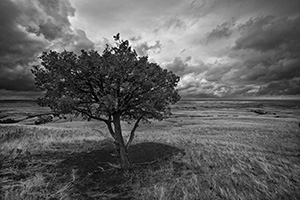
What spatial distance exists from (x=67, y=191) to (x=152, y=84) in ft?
24.8

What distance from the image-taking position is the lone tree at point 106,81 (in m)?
9.55

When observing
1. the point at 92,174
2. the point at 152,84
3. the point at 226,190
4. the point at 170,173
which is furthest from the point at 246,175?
the point at 92,174

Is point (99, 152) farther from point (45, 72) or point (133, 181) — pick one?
point (45, 72)

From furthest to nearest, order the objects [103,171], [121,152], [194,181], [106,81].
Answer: [121,152] < [103,171] < [106,81] < [194,181]

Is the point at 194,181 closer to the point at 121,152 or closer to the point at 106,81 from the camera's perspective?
the point at 121,152

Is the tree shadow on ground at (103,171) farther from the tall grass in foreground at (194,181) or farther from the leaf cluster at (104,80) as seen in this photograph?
the leaf cluster at (104,80)

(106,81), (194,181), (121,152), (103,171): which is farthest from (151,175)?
(106,81)

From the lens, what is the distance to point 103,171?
11.0 meters

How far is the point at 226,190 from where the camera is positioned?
841cm

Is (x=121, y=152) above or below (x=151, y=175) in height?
above

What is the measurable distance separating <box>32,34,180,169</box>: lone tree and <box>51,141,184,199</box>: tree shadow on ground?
45.2 inches

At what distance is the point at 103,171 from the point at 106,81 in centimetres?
624

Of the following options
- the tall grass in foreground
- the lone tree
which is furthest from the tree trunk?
the tall grass in foreground

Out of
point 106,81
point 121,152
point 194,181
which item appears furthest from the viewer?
point 121,152
